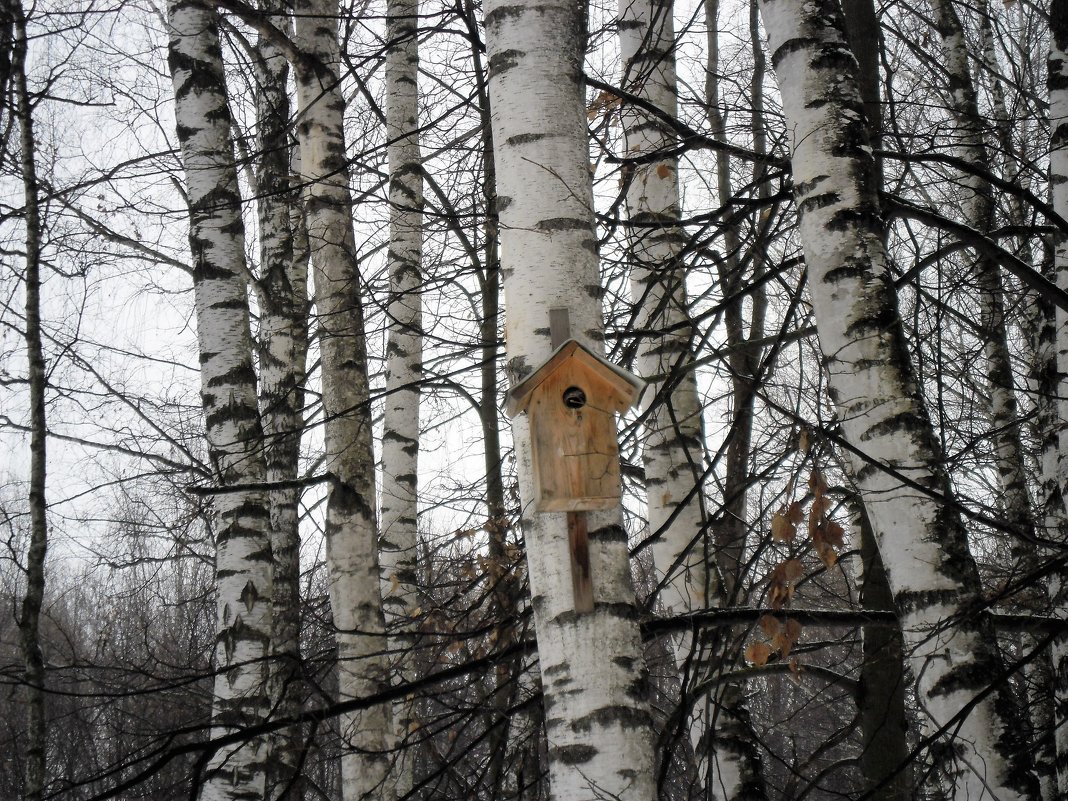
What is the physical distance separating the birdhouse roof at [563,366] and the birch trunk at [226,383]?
74.0 inches

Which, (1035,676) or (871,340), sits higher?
(871,340)

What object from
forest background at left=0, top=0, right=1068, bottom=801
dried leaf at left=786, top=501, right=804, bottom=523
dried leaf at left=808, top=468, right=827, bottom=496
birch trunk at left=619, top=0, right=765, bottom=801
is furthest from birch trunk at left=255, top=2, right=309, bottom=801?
dried leaf at left=808, top=468, right=827, bottom=496

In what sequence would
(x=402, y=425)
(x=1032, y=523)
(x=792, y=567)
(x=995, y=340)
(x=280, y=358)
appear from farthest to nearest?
(x=280, y=358) < (x=402, y=425) < (x=995, y=340) < (x=1032, y=523) < (x=792, y=567)

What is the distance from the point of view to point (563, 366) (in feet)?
7.31

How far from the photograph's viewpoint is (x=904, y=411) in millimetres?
2289

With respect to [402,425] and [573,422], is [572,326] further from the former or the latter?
[402,425]

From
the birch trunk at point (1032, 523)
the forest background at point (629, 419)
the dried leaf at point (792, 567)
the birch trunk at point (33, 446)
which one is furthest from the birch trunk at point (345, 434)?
the birch trunk at point (33, 446)

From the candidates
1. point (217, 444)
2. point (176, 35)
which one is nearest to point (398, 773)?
point (217, 444)

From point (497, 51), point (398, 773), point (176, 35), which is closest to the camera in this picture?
point (497, 51)

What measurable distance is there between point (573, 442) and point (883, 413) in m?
0.80

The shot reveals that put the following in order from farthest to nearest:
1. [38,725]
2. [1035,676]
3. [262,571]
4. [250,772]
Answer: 1. [38,725]
2. [1035,676]
3. [262,571]
4. [250,772]

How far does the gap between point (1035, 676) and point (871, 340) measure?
14.4 ft

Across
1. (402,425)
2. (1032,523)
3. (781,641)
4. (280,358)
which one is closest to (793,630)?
(781,641)

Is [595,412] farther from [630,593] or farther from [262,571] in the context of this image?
[262,571]
